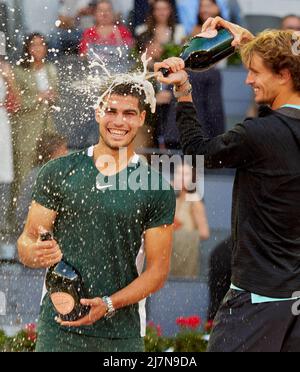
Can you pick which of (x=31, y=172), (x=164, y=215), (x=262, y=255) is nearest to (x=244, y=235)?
(x=262, y=255)

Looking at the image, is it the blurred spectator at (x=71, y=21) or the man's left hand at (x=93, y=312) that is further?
the blurred spectator at (x=71, y=21)

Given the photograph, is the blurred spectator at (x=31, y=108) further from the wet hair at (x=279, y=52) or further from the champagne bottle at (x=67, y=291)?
the wet hair at (x=279, y=52)

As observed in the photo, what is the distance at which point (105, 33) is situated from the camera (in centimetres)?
725

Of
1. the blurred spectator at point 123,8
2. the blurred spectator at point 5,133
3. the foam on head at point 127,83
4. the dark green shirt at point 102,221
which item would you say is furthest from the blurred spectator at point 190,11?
the dark green shirt at point 102,221

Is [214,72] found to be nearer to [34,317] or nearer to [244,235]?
[34,317]

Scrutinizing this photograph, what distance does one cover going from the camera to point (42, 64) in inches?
286

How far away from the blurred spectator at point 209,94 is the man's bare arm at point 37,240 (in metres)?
2.14

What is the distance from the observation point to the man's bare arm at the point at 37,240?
17.1ft

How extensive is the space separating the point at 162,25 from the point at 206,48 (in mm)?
2093

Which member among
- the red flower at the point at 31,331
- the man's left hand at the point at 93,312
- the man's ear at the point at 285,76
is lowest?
the red flower at the point at 31,331

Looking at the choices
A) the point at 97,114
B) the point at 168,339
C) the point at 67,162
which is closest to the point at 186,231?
the point at 168,339

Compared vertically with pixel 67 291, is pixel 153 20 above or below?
above

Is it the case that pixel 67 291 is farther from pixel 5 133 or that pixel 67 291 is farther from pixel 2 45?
pixel 2 45
